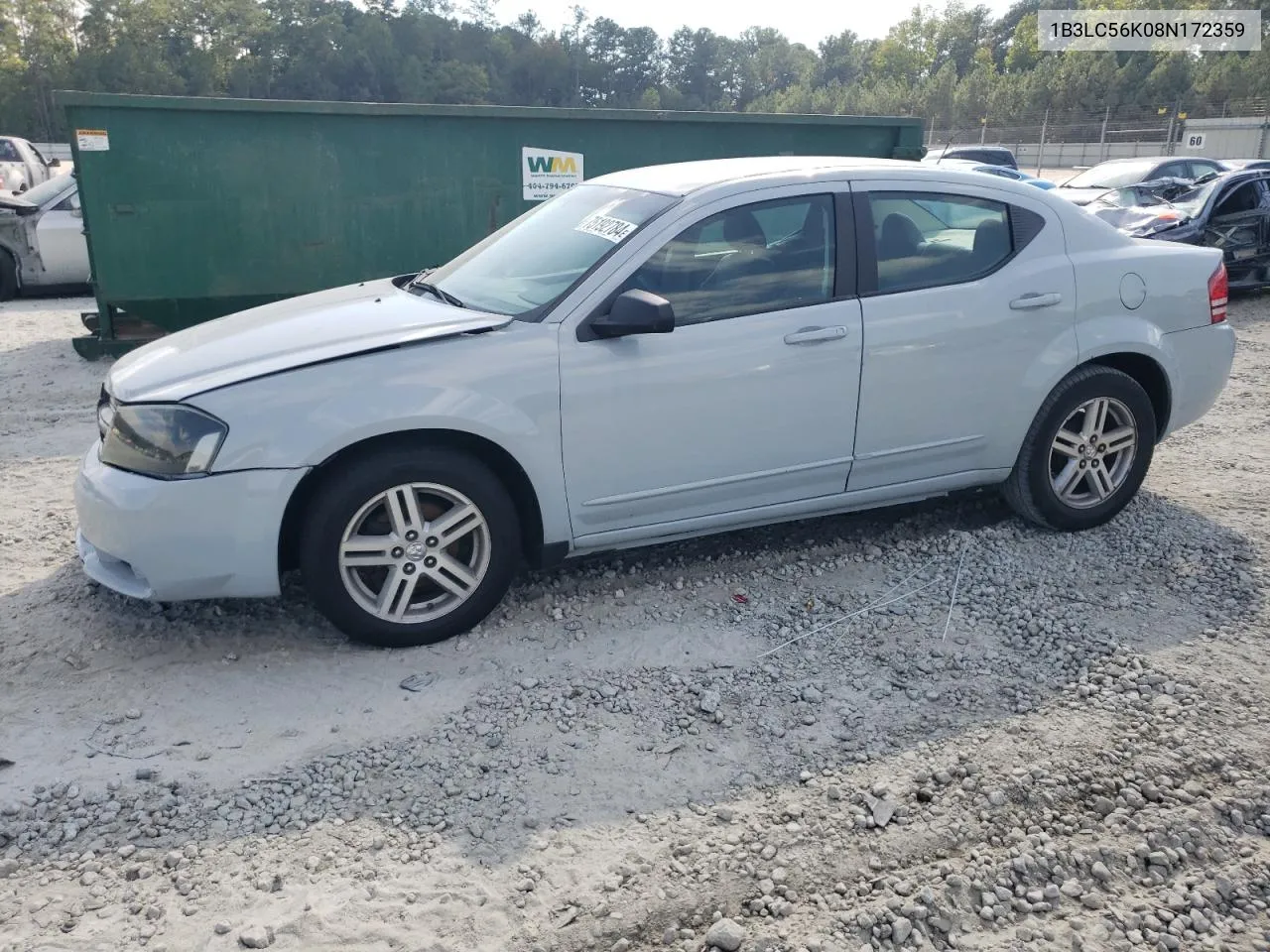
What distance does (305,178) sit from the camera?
9.02 metres

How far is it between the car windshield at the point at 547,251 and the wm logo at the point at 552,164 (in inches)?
193

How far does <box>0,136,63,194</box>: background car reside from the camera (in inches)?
701

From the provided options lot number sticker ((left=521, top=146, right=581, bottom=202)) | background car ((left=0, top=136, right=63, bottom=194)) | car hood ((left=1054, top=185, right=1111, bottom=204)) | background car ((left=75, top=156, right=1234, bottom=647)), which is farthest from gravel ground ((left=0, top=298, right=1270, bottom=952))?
background car ((left=0, top=136, right=63, bottom=194))

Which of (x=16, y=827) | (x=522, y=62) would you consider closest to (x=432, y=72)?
(x=522, y=62)

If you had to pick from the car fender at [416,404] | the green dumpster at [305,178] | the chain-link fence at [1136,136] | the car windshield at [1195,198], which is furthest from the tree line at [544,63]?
the car fender at [416,404]

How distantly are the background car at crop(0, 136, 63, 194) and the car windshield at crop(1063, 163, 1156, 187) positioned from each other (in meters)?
17.8

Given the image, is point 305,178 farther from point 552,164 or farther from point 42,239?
point 42,239

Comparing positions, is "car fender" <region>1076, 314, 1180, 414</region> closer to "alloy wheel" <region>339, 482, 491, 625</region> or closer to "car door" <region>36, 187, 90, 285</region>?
"alloy wheel" <region>339, 482, 491, 625</region>

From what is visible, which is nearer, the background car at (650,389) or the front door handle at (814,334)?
the background car at (650,389)

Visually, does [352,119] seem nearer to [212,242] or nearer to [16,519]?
[212,242]

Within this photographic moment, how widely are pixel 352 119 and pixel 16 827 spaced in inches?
290

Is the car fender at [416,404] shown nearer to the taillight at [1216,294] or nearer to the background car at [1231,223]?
the taillight at [1216,294]

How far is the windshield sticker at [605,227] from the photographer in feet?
13.6

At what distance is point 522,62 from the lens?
13000 centimetres
